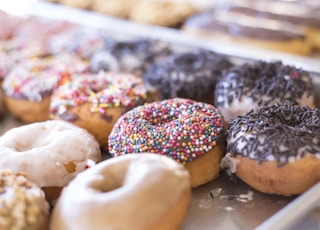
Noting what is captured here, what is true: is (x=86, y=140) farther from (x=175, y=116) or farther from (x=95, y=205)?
(x=95, y=205)

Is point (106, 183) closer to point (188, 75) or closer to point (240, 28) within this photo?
point (188, 75)

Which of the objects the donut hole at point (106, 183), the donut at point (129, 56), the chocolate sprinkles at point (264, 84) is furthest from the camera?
the donut at point (129, 56)

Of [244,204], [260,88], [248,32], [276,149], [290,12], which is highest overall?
[290,12]

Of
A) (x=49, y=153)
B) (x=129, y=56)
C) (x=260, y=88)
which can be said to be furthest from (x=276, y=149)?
(x=129, y=56)

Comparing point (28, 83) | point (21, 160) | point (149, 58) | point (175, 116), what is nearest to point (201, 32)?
point (149, 58)

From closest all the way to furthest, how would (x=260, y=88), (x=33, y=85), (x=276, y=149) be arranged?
(x=276, y=149)
(x=260, y=88)
(x=33, y=85)

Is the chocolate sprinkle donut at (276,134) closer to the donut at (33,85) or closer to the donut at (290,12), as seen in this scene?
the donut at (33,85)

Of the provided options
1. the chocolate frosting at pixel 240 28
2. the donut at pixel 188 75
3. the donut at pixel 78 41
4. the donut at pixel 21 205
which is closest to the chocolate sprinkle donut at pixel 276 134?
the donut at pixel 188 75
